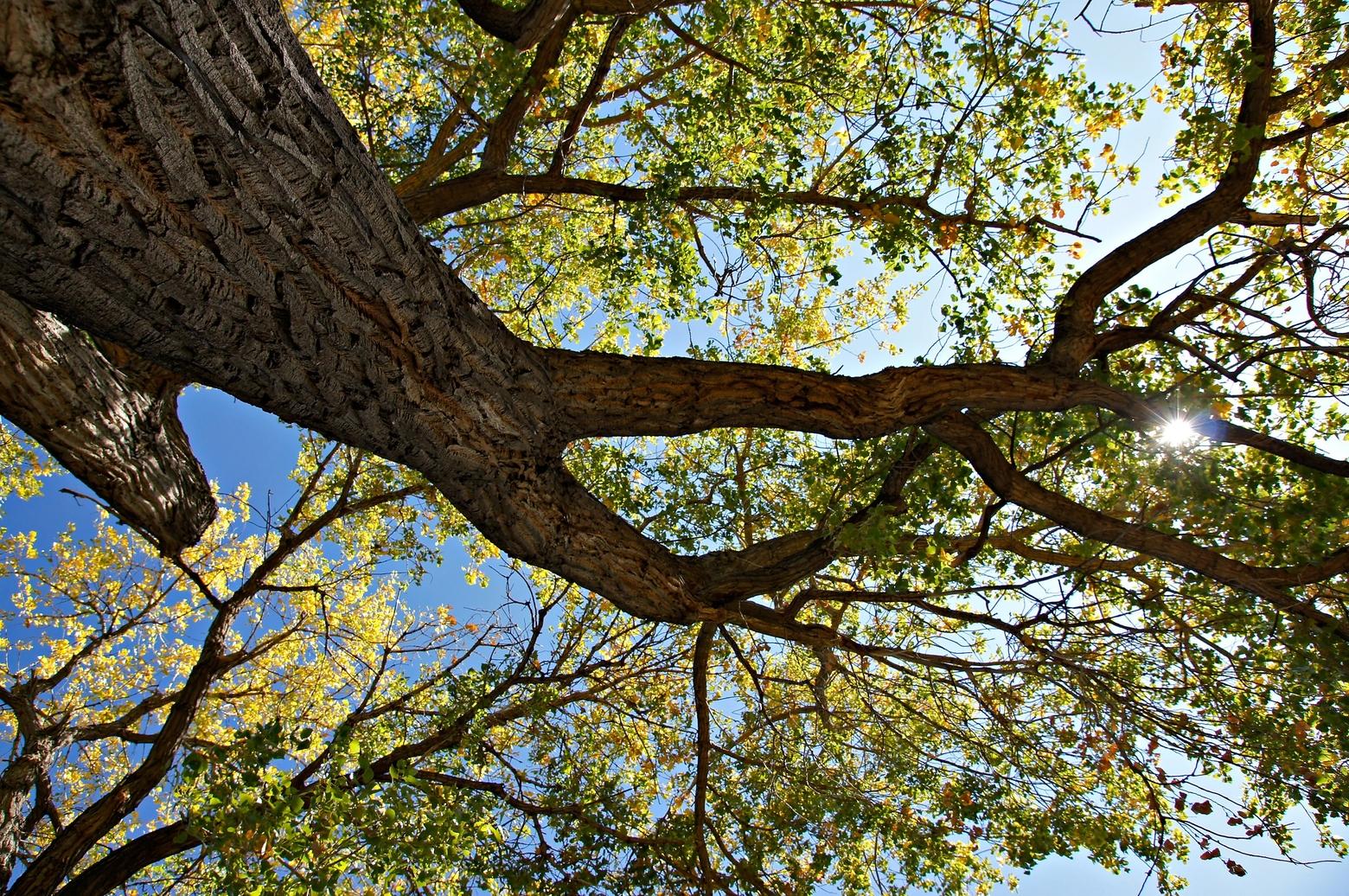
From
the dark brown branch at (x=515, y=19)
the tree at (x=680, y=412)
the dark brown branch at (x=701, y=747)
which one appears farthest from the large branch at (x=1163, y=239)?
the dark brown branch at (x=515, y=19)

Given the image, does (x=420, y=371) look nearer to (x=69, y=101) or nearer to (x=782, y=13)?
(x=69, y=101)

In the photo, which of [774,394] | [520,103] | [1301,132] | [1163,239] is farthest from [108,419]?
[1301,132]

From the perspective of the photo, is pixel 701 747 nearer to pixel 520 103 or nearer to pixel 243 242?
pixel 243 242

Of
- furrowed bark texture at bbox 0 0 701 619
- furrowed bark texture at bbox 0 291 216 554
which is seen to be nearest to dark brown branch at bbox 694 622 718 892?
furrowed bark texture at bbox 0 0 701 619

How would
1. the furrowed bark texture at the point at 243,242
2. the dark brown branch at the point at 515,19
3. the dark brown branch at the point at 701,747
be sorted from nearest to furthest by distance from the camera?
the furrowed bark texture at the point at 243,242 < the dark brown branch at the point at 515,19 < the dark brown branch at the point at 701,747

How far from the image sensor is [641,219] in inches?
237

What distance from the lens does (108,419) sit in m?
3.93

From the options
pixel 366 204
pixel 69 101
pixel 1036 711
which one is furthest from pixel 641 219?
pixel 1036 711

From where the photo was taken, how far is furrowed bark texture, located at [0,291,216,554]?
353cm

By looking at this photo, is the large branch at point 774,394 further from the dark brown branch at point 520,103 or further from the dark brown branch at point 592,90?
the dark brown branch at point 520,103

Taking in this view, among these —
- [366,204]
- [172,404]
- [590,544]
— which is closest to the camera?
[366,204]

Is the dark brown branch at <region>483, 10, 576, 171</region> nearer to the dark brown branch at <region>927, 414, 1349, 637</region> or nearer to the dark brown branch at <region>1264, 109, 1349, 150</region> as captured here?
the dark brown branch at <region>927, 414, 1349, 637</region>

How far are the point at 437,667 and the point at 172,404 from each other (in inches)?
184

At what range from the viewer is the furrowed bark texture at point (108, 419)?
11.6 ft
